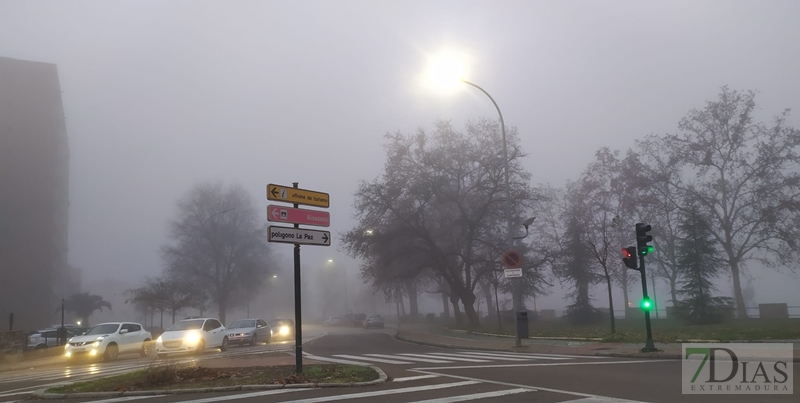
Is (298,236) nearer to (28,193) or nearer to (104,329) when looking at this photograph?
(104,329)

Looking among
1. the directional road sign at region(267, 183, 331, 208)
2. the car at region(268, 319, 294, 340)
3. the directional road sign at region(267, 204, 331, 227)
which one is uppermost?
the directional road sign at region(267, 183, 331, 208)

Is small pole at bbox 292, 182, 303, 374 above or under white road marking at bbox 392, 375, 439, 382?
above

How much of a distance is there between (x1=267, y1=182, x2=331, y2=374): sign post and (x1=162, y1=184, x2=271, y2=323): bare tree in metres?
47.0

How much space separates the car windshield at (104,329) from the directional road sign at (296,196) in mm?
16130

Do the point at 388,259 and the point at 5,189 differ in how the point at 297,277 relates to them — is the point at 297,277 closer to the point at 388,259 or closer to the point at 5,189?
the point at 388,259

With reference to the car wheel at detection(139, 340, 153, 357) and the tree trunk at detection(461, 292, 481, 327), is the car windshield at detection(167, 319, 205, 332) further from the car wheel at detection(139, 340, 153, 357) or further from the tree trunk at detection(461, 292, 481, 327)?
the tree trunk at detection(461, 292, 481, 327)

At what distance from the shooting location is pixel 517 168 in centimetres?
3916

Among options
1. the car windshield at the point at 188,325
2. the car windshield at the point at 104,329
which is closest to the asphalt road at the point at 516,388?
the car windshield at the point at 188,325

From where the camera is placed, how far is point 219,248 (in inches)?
2357

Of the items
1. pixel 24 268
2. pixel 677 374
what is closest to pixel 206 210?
pixel 24 268

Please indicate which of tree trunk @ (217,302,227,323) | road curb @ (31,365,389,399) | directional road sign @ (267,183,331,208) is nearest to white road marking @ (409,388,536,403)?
road curb @ (31,365,389,399)

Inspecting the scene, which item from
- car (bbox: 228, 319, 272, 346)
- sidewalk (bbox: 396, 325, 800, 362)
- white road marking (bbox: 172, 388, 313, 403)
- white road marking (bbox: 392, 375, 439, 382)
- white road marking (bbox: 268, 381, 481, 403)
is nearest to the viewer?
white road marking (bbox: 268, 381, 481, 403)

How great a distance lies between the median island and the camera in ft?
36.2

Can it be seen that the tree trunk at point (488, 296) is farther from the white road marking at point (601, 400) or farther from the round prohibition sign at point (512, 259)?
the white road marking at point (601, 400)
